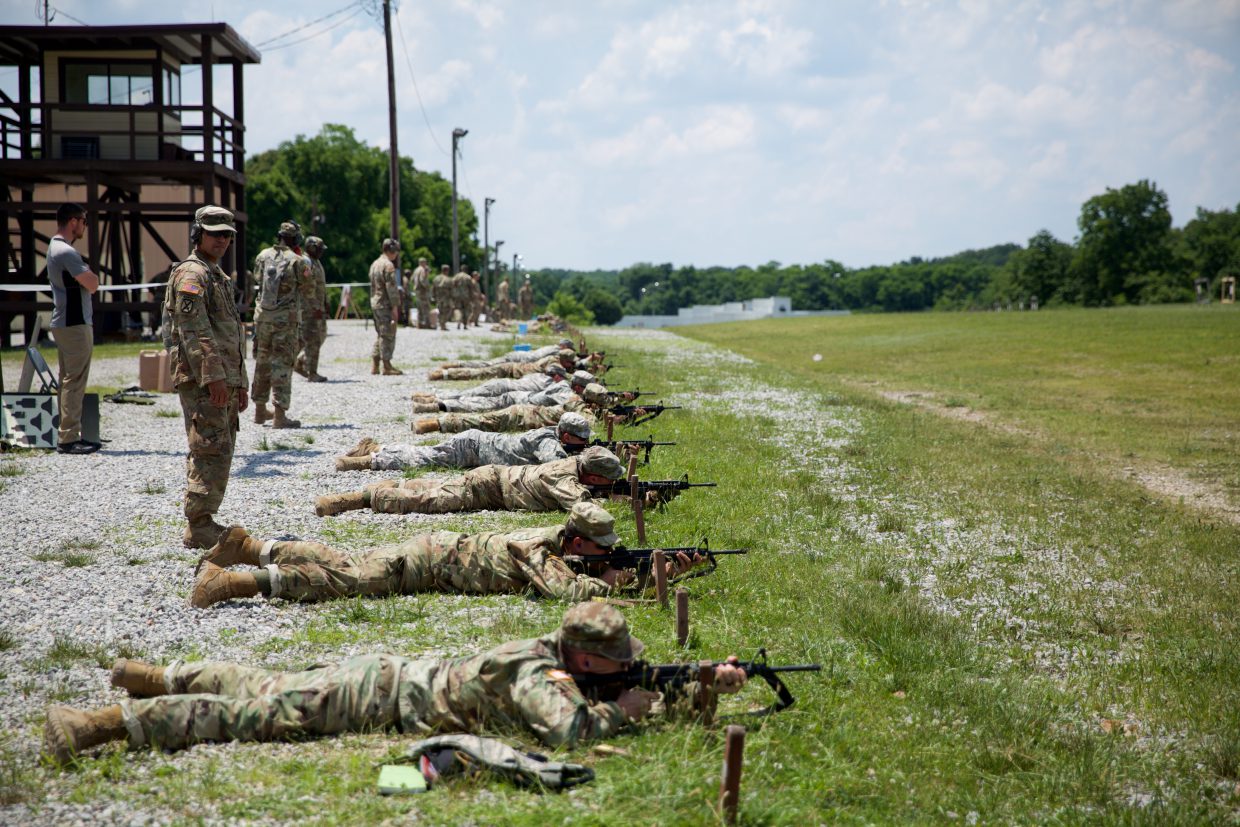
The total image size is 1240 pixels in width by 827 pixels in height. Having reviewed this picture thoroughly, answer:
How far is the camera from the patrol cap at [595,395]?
14.2 metres

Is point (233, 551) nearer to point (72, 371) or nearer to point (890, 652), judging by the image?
point (890, 652)

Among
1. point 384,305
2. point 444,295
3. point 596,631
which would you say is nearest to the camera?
point 596,631

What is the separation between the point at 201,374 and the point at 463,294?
32.7 meters

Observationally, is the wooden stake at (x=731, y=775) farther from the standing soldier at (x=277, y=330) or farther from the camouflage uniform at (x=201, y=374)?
the standing soldier at (x=277, y=330)

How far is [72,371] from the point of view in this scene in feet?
37.3

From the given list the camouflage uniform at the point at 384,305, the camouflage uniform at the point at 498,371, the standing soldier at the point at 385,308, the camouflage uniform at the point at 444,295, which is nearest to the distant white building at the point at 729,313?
the camouflage uniform at the point at 444,295

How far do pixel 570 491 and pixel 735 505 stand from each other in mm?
1746

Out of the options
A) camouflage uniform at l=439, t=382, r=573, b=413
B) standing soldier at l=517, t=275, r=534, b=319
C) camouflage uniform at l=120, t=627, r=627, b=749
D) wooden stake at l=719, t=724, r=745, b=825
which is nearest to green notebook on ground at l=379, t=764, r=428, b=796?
camouflage uniform at l=120, t=627, r=627, b=749

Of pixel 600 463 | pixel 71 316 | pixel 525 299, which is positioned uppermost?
pixel 525 299

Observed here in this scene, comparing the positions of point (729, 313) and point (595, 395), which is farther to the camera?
point (729, 313)

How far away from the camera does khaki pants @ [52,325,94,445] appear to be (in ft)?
36.9

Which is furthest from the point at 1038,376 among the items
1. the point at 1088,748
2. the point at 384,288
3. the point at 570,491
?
the point at 1088,748

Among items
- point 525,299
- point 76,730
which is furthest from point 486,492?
point 525,299

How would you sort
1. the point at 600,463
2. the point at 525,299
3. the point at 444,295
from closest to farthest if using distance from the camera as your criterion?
the point at 600,463
the point at 444,295
the point at 525,299
